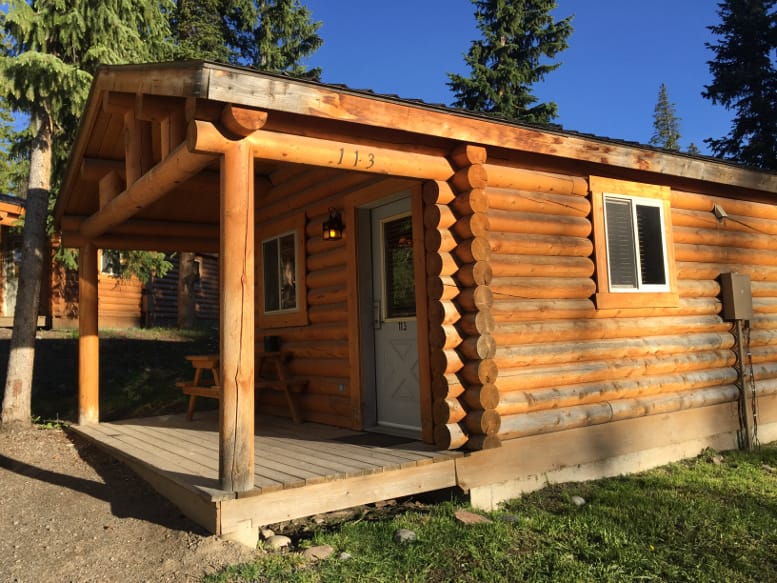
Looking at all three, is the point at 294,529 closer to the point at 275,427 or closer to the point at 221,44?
the point at 275,427

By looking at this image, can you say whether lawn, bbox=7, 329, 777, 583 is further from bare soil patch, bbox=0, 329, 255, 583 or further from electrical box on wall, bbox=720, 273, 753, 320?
electrical box on wall, bbox=720, 273, 753, 320

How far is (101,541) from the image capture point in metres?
4.55

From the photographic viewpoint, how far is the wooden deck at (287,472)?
443 cm

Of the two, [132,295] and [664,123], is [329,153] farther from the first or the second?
[664,123]

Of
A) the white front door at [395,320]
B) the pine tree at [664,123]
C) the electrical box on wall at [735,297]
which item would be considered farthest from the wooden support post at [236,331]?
the pine tree at [664,123]

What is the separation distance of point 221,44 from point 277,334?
13.3m

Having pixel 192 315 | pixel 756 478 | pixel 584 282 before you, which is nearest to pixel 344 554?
pixel 584 282

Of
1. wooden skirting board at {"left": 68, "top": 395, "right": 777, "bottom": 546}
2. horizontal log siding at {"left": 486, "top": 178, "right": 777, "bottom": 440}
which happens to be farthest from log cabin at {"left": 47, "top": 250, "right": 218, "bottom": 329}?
horizontal log siding at {"left": 486, "top": 178, "right": 777, "bottom": 440}

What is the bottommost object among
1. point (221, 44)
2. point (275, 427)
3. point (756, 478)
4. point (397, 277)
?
point (756, 478)

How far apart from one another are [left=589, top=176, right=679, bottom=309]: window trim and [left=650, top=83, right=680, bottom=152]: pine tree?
51591mm

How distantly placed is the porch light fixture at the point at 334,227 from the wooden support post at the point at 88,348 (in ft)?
11.8

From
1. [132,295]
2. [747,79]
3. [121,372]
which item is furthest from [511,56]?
[121,372]

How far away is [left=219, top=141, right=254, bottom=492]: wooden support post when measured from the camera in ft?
14.5

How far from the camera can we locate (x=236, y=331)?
14.7 ft
